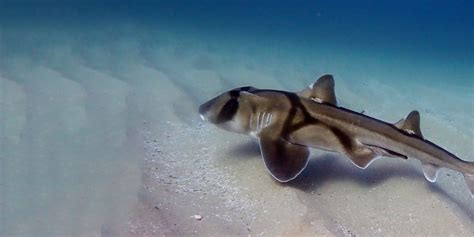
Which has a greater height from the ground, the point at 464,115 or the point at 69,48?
the point at 464,115

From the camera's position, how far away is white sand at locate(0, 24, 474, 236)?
11.3 feet

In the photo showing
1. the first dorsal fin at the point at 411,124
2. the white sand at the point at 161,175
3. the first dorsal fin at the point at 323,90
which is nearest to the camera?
the white sand at the point at 161,175

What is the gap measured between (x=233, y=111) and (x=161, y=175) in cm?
90

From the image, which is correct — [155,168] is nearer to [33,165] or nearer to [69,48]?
[33,165]

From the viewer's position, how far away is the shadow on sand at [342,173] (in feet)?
13.7

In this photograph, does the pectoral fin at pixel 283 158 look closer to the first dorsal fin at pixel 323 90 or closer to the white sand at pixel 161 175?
the white sand at pixel 161 175

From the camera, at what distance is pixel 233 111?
163 inches

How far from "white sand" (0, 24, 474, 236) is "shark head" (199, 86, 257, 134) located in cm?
47

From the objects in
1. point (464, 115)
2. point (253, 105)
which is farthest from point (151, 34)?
point (253, 105)

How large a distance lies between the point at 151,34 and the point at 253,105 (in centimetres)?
903

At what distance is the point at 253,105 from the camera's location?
4098 millimetres

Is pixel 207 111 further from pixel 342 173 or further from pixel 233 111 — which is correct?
pixel 342 173

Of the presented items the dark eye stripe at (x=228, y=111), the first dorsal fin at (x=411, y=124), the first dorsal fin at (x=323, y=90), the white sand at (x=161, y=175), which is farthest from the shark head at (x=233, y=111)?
the first dorsal fin at (x=411, y=124)

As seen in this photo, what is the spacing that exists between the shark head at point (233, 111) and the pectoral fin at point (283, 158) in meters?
0.35
